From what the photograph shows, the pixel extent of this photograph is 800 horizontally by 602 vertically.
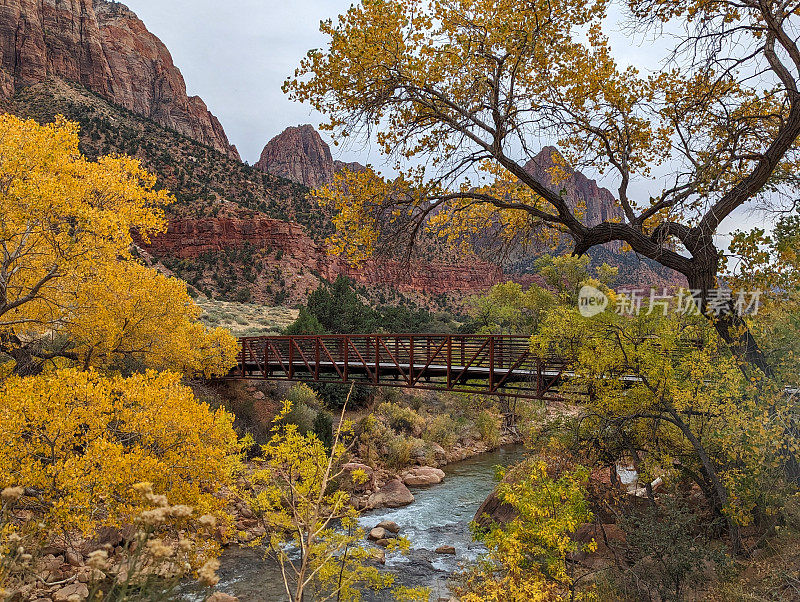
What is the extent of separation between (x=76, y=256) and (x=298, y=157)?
4782 inches

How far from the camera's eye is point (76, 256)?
9711 millimetres

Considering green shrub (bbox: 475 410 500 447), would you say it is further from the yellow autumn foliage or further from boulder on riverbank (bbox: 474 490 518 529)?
the yellow autumn foliage

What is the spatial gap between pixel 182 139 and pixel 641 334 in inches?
2303

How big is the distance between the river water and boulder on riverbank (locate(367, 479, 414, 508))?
0.87ft

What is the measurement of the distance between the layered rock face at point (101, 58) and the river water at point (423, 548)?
59.6 metres

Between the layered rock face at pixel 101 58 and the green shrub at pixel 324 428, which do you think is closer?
the green shrub at pixel 324 428

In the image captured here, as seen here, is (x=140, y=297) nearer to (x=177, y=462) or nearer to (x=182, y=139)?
(x=177, y=462)

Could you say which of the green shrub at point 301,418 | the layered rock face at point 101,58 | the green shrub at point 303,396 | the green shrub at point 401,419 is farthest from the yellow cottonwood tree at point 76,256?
the layered rock face at point 101,58

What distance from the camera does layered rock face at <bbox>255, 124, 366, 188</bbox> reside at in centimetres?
12194

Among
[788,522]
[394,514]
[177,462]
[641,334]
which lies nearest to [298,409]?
[394,514]

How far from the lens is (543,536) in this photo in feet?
22.8

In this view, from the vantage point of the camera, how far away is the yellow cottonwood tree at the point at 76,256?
9.07m

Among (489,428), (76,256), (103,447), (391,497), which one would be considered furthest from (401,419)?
(103,447)

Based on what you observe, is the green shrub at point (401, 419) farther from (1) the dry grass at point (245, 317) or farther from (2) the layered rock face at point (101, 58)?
(2) the layered rock face at point (101, 58)
